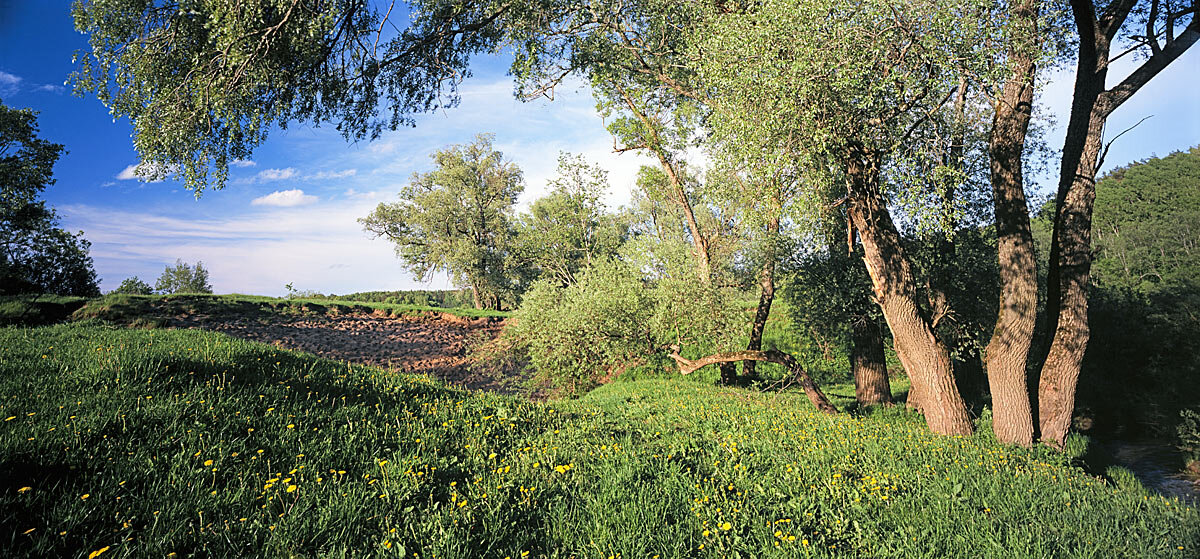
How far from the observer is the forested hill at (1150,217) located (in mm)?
53812

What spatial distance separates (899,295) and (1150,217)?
97.8 m

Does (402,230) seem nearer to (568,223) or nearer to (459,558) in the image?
(568,223)

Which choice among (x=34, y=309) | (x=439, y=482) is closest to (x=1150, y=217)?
(x=439, y=482)

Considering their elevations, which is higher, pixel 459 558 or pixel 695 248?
pixel 695 248

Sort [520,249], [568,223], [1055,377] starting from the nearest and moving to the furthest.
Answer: [1055,377] < [568,223] < [520,249]

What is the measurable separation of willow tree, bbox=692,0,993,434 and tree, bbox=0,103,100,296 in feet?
102

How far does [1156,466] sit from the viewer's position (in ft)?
40.1

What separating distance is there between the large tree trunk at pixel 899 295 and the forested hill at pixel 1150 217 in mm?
54045

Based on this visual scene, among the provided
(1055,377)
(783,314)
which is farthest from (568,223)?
(1055,377)

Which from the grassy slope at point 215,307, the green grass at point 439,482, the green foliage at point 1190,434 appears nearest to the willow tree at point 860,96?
the green grass at point 439,482

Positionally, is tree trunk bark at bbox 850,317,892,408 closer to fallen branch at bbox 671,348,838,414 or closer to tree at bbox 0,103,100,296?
fallen branch at bbox 671,348,838,414

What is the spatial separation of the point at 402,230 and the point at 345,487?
43701 millimetres

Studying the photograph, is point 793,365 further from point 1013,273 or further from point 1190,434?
point 1190,434

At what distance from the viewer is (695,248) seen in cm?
1950
